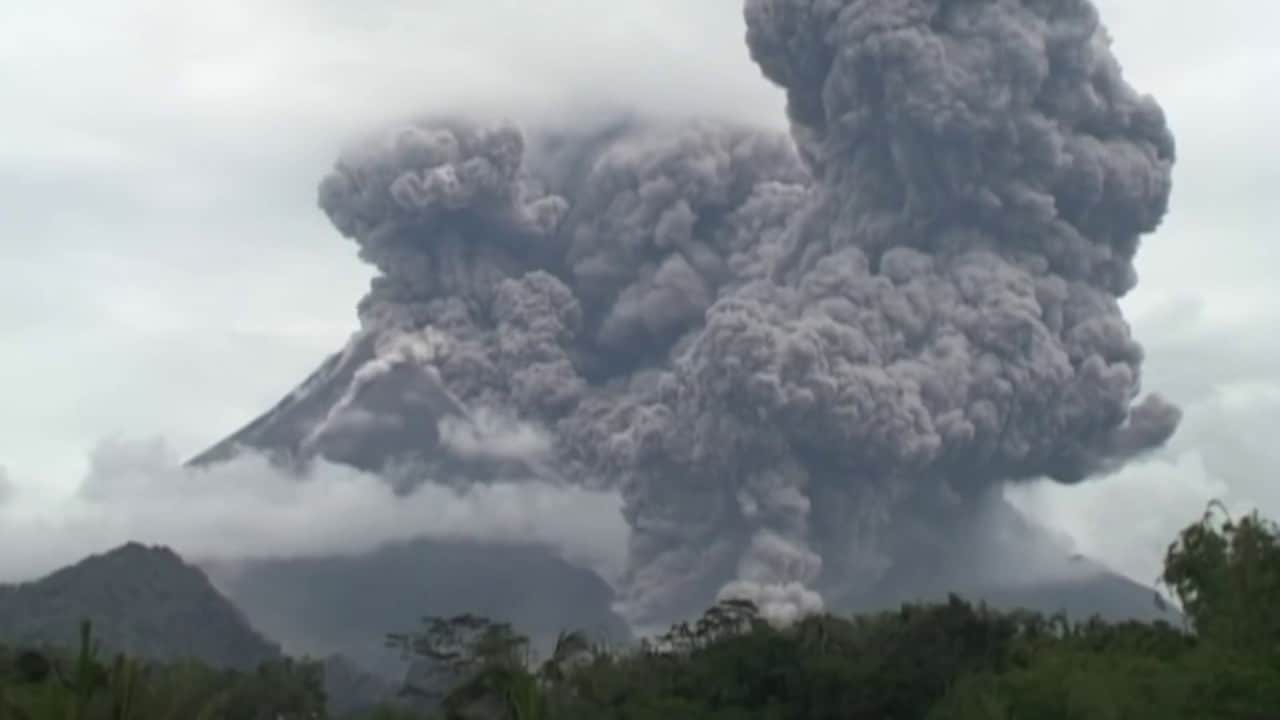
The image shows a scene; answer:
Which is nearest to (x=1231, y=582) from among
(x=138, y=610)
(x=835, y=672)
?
(x=835, y=672)

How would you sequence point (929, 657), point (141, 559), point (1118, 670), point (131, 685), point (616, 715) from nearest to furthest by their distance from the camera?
point (131, 685)
point (1118, 670)
point (616, 715)
point (929, 657)
point (141, 559)

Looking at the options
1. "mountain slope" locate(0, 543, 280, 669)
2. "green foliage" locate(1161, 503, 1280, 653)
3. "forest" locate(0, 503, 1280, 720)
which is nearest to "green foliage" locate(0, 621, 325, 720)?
"forest" locate(0, 503, 1280, 720)

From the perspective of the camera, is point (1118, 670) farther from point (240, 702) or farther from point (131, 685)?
point (240, 702)

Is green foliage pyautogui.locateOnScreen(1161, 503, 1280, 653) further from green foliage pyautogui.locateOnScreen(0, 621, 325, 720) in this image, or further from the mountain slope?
the mountain slope

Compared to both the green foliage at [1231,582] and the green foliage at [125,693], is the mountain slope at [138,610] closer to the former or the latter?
the green foliage at [125,693]

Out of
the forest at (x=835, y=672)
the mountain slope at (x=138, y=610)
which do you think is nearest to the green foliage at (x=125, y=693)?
the forest at (x=835, y=672)

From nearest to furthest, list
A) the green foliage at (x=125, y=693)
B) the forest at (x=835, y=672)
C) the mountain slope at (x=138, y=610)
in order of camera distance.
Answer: the green foliage at (x=125, y=693) < the forest at (x=835, y=672) < the mountain slope at (x=138, y=610)

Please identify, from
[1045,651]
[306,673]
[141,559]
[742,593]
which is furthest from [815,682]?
[141,559]

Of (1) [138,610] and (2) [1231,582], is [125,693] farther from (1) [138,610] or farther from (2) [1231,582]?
(1) [138,610]

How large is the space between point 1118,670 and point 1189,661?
3318mm

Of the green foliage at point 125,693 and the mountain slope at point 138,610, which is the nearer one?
the green foliage at point 125,693

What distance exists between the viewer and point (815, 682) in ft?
189

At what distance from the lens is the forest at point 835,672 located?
35000 mm

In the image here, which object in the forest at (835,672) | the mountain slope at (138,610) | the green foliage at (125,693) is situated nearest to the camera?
the green foliage at (125,693)
